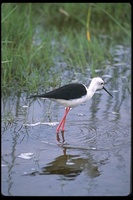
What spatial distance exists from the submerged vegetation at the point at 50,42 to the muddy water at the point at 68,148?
0.49 meters

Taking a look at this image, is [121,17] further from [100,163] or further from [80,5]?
[100,163]

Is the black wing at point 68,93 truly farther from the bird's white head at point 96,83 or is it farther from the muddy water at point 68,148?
the muddy water at point 68,148

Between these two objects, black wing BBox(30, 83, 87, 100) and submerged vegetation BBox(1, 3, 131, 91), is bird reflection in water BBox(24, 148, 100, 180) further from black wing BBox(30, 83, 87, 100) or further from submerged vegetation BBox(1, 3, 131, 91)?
submerged vegetation BBox(1, 3, 131, 91)

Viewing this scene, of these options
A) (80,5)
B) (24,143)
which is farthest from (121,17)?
(24,143)

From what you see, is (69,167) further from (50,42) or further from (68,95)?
(50,42)

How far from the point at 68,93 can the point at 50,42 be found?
305 centimetres

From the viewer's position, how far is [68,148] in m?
4.48

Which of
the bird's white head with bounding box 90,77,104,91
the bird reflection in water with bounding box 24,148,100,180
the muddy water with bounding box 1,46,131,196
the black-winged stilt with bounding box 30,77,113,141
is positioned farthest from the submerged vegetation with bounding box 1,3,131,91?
the bird reflection in water with bounding box 24,148,100,180

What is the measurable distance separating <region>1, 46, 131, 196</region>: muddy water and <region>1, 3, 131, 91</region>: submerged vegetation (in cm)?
49

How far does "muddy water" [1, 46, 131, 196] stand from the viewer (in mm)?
3752

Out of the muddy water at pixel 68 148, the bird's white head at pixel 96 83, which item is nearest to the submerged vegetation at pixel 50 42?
the muddy water at pixel 68 148

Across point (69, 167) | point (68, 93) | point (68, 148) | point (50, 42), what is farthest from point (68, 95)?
point (50, 42)

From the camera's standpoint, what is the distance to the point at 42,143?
457cm

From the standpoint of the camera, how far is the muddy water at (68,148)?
3752mm
